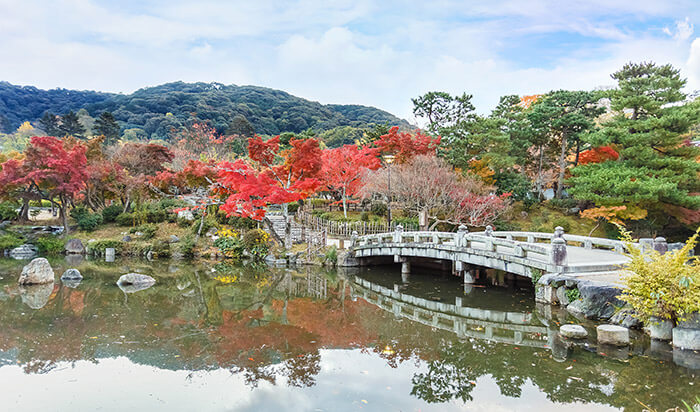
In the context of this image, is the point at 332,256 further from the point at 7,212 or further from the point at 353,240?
the point at 7,212

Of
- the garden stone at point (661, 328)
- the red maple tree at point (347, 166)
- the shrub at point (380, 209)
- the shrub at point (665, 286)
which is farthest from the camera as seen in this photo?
the shrub at point (380, 209)

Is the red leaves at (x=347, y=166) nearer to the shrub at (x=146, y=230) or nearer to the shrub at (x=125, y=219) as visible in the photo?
the shrub at (x=146, y=230)

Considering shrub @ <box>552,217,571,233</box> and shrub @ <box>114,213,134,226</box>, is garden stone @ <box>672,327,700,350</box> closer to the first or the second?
shrub @ <box>552,217,571,233</box>

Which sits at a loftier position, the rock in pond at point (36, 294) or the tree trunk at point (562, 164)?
the tree trunk at point (562, 164)

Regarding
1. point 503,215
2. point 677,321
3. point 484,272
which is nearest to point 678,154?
point 503,215

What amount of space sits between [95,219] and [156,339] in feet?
57.2

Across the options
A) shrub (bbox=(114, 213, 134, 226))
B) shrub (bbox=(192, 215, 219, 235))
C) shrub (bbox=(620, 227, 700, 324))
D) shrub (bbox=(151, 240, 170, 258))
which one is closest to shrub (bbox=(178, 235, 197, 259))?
shrub (bbox=(151, 240, 170, 258))

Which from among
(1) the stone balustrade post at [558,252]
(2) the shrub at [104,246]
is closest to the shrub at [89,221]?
(2) the shrub at [104,246]

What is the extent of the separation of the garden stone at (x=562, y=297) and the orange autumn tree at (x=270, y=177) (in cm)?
1094

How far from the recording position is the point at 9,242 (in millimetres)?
20594

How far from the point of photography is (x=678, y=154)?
57.6ft

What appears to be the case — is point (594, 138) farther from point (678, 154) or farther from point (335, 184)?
point (335, 184)

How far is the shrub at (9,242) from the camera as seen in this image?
20500mm

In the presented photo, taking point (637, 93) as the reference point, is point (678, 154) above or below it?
below
